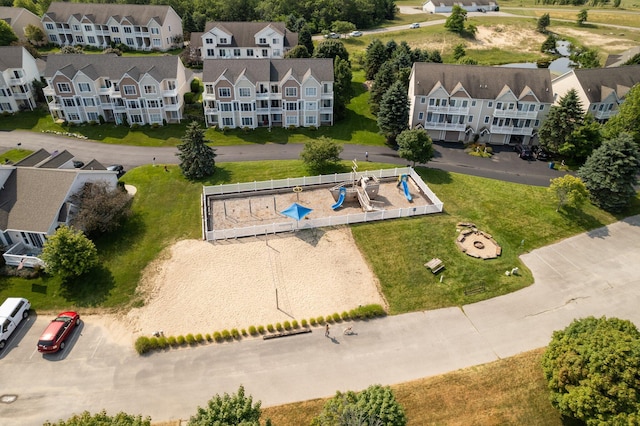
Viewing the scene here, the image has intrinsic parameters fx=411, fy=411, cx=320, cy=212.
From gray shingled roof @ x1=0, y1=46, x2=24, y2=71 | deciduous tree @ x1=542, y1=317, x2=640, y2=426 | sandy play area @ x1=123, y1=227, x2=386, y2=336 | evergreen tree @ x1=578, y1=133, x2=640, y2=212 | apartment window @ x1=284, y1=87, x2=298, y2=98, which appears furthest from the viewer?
gray shingled roof @ x1=0, y1=46, x2=24, y2=71

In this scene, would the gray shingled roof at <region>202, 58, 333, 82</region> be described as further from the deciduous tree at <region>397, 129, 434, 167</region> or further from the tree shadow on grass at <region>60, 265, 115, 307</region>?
the tree shadow on grass at <region>60, 265, 115, 307</region>

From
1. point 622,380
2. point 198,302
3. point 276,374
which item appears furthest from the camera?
point 198,302

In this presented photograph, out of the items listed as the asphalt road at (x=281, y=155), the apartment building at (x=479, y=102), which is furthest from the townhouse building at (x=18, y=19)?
the apartment building at (x=479, y=102)

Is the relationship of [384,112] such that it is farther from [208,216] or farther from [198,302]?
[198,302]

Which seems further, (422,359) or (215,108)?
(215,108)

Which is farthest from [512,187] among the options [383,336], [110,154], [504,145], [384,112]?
[110,154]

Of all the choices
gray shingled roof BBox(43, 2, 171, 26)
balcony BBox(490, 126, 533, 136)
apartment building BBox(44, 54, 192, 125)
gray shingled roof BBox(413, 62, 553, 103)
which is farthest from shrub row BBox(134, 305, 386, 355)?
gray shingled roof BBox(43, 2, 171, 26)
